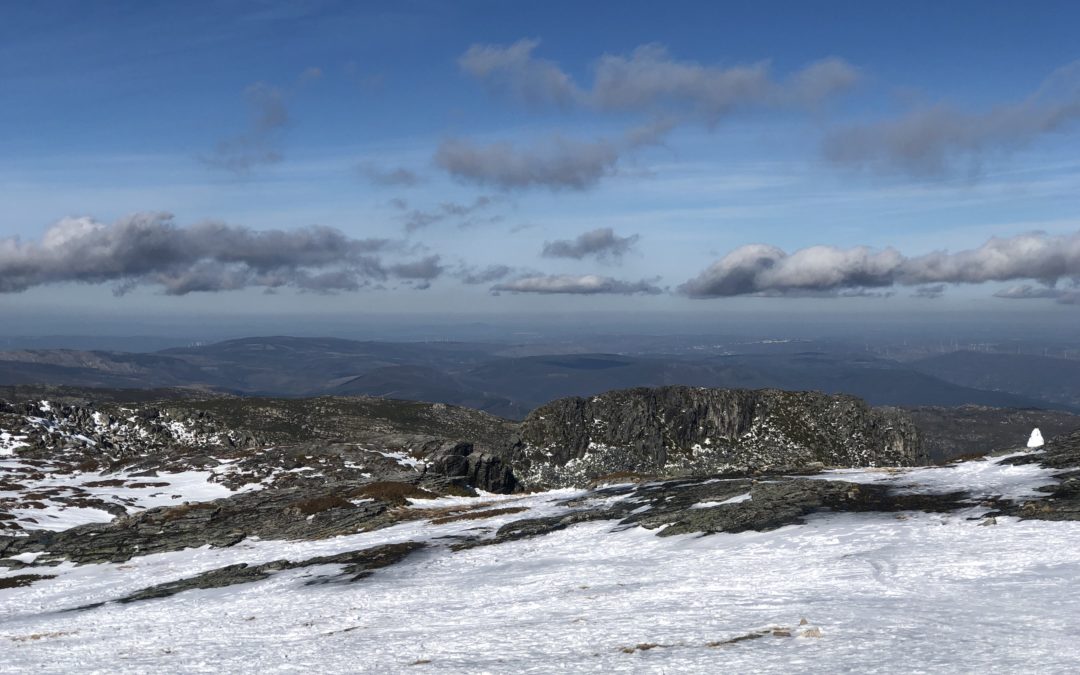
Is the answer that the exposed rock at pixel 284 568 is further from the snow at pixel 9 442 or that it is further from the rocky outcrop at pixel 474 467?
the snow at pixel 9 442

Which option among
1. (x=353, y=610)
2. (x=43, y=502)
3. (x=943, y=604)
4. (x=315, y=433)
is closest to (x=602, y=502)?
(x=353, y=610)

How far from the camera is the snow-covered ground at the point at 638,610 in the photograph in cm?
1906

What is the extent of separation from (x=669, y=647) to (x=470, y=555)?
69.3ft

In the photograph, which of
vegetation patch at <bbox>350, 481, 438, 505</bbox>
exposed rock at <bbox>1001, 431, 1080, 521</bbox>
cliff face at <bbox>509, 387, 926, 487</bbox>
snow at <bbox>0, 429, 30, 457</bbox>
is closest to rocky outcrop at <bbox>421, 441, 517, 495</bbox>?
cliff face at <bbox>509, 387, 926, 487</bbox>

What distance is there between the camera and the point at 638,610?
81.9ft

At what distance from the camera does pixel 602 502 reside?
52.7 metres

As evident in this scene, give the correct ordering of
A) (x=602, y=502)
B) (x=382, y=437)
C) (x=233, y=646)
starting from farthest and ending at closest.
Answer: (x=382, y=437) → (x=602, y=502) → (x=233, y=646)

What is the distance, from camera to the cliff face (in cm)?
11181

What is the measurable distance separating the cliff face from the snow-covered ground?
70722mm

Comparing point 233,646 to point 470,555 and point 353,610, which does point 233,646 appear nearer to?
point 353,610

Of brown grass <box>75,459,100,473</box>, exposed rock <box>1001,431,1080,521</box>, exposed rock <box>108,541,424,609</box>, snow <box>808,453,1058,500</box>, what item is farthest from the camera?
brown grass <box>75,459,100,473</box>

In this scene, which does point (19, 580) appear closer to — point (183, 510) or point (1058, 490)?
point (183, 510)

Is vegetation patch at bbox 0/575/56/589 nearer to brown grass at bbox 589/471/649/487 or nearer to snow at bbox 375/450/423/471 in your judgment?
brown grass at bbox 589/471/649/487

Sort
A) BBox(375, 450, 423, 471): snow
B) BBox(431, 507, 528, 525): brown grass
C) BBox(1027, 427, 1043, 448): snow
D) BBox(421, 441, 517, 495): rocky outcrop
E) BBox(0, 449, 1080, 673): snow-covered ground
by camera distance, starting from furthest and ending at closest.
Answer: BBox(375, 450, 423, 471): snow, BBox(421, 441, 517, 495): rocky outcrop, BBox(1027, 427, 1043, 448): snow, BBox(431, 507, 528, 525): brown grass, BBox(0, 449, 1080, 673): snow-covered ground
